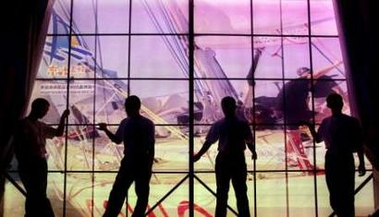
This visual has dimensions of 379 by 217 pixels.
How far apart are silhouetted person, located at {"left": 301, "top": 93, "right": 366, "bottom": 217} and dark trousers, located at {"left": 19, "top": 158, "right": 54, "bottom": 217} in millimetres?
1986

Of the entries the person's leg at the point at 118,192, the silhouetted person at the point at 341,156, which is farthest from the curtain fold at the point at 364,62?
the person's leg at the point at 118,192

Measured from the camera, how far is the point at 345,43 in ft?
12.3

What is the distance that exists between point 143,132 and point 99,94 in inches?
28.7

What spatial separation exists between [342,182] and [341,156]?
18 cm

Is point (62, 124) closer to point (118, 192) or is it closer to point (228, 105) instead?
point (118, 192)

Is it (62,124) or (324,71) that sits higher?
(324,71)

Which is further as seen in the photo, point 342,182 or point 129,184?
point 129,184

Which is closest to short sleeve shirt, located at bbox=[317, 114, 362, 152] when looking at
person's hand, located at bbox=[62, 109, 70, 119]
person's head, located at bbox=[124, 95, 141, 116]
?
person's head, located at bbox=[124, 95, 141, 116]

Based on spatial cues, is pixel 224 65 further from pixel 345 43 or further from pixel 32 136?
pixel 32 136

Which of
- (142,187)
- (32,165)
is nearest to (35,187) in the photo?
(32,165)

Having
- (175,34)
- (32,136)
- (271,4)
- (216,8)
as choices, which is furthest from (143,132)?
(271,4)

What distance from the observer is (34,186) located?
3.25m

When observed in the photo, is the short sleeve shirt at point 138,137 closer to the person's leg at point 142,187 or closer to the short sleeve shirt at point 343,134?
the person's leg at point 142,187

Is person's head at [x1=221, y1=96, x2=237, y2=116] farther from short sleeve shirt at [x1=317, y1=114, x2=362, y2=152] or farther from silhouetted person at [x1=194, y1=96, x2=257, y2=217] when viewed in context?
short sleeve shirt at [x1=317, y1=114, x2=362, y2=152]
